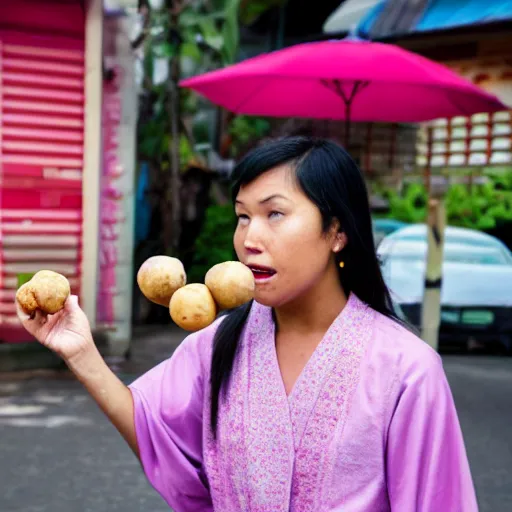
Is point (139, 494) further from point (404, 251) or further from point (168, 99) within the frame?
point (168, 99)

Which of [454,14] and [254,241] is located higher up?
[454,14]

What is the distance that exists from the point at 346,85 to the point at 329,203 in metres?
4.83

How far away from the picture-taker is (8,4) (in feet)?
23.1

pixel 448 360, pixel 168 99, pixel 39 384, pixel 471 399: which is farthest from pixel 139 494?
pixel 168 99

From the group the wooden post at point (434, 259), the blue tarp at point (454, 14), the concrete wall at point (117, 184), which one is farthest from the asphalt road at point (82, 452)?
the blue tarp at point (454, 14)

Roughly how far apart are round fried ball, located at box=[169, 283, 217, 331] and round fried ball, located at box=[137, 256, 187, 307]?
0.17 ft

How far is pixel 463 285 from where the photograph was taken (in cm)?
955

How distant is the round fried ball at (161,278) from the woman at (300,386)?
23cm

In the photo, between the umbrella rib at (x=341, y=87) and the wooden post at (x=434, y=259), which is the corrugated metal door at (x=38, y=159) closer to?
the umbrella rib at (x=341, y=87)

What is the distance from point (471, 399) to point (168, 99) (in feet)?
16.9

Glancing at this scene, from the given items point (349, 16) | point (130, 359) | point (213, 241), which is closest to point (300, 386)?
point (130, 359)

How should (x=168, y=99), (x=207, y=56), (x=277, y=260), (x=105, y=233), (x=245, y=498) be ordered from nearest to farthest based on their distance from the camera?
1. (x=277, y=260)
2. (x=245, y=498)
3. (x=105, y=233)
4. (x=168, y=99)
5. (x=207, y=56)

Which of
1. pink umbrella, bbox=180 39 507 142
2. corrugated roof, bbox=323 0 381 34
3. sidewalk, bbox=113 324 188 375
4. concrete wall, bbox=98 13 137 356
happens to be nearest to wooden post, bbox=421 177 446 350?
pink umbrella, bbox=180 39 507 142

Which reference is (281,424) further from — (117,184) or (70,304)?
(117,184)
